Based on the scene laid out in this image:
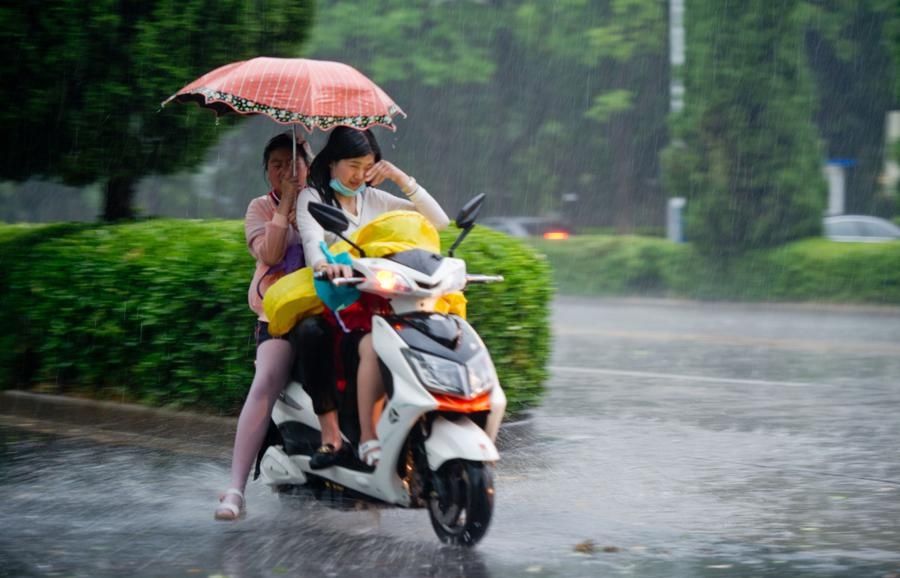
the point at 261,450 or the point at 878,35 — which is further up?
the point at 878,35

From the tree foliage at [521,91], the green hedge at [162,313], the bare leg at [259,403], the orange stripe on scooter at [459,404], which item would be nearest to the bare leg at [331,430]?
the bare leg at [259,403]

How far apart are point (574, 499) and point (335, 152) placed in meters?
2.21

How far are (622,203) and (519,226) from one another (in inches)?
164

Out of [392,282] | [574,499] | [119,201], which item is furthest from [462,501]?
[119,201]

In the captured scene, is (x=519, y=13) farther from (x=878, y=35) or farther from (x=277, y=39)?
(x=277, y=39)

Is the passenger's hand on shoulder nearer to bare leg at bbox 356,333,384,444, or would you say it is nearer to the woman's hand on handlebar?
the woman's hand on handlebar

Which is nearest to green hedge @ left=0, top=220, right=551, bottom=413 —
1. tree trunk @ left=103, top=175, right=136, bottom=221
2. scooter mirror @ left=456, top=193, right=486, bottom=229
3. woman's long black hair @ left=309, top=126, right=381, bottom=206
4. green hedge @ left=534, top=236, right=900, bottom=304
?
tree trunk @ left=103, top=175, right=136, bottom=221

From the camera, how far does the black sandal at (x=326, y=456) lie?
6703 mm

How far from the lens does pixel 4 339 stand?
10.8m

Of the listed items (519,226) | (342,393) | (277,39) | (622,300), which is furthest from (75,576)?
(519,226)

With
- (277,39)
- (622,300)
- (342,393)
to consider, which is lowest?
(622,300)

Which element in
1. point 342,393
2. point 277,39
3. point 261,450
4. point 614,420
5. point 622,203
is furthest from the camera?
point 622,203

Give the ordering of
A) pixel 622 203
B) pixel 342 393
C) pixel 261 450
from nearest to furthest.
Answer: pixel 342 393 < pixel 261 450 < pixel 622 203

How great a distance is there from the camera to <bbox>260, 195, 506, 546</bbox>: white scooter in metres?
6.03
